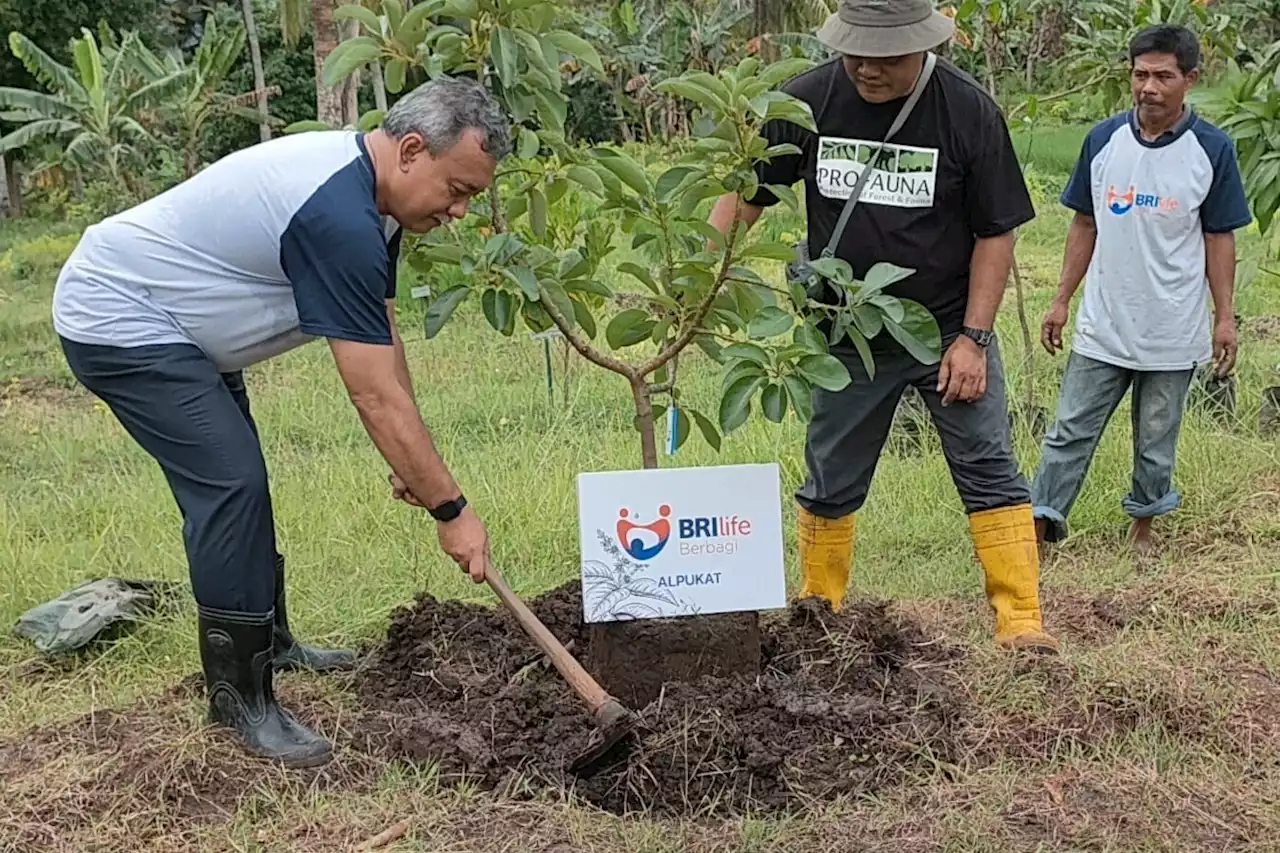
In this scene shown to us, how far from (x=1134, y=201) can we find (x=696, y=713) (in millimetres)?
2185

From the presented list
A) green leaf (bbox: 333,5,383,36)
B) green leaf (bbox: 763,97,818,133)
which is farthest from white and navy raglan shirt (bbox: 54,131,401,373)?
green leaf (bbox: 763,97,818,133)

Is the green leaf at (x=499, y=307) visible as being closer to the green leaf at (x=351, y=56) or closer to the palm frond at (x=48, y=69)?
the green leaf at (x=351, y=56)

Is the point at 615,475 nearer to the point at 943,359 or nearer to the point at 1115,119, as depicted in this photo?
the point at 943,359

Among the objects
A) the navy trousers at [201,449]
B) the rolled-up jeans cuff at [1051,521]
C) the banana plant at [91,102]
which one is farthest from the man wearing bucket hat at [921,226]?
the banana plant at [91,102]

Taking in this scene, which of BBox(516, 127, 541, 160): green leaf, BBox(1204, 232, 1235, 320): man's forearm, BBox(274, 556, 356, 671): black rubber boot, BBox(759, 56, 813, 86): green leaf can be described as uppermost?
BBox(759, 56, 813, 86): green leaf

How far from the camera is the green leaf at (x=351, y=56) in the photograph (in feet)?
8.86

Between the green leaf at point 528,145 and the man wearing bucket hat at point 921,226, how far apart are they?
508 millimetres

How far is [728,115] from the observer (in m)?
2.64

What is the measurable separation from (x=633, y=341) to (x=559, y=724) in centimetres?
90

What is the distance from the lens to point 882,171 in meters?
3.14

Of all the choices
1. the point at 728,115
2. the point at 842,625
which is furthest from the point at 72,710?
the point at 728,115

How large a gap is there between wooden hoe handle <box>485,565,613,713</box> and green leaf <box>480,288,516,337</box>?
55 cm

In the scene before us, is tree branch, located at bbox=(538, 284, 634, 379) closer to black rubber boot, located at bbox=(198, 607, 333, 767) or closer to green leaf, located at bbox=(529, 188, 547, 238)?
green leaf, located at bbox=(529, 188, 547, 238)

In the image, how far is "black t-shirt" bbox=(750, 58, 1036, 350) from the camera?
10.1ft
